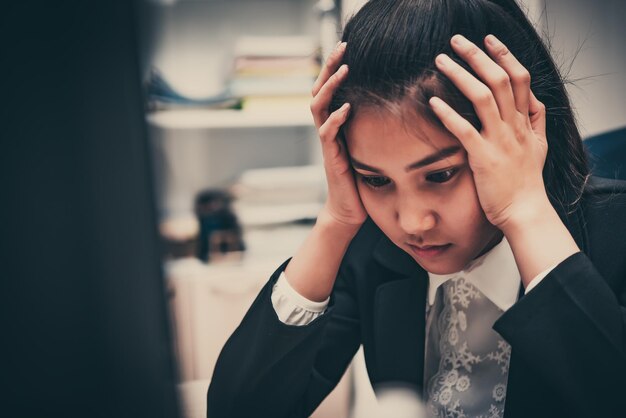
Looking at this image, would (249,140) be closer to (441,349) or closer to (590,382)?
(441,349)

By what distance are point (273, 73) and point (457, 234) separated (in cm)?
116

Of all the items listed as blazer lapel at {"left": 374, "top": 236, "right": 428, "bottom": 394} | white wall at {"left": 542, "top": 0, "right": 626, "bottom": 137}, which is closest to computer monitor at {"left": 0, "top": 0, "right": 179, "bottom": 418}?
blazer lapel at {"left": 374, "top": 236, "right": 428, "bottom": 394}

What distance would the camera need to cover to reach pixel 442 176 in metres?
0.59

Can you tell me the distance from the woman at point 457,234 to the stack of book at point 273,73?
0.94m

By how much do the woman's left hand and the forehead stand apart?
22mm

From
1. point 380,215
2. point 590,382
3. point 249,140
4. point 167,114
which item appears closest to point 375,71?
point 380,215

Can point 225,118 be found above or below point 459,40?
below

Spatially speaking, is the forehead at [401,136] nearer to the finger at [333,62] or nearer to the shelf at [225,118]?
the finger at [333,62]

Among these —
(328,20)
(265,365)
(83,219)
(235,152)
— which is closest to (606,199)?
(265,365)

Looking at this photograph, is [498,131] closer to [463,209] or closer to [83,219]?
[463,209]

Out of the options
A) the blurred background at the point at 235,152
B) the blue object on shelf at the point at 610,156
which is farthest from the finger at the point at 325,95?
the blurred background at the point at 235,152

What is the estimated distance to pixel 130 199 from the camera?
0.19m

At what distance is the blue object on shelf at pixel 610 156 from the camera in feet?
2.68

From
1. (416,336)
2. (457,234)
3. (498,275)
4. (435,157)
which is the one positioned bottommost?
(416,336)
